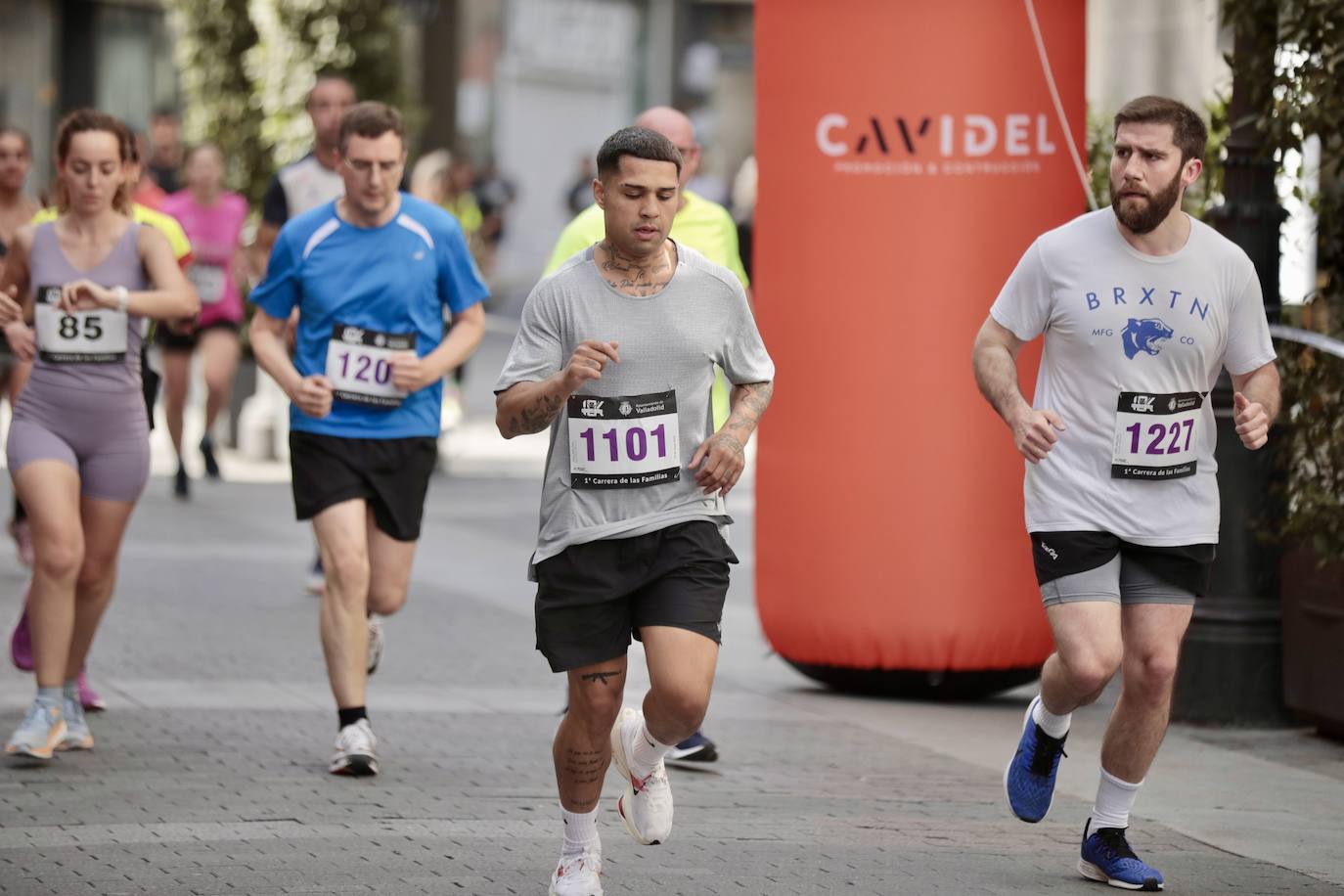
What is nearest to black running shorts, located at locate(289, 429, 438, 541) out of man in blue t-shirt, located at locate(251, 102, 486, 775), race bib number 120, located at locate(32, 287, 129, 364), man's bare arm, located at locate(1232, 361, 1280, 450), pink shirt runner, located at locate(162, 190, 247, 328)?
man in blue t-shirt, located at locate(251, 102, 486, 775)

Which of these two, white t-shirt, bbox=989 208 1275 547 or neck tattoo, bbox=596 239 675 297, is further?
white t-shirt, bbox=989 208 1275 547

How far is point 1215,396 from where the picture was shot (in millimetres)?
7844

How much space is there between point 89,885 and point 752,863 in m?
1.61

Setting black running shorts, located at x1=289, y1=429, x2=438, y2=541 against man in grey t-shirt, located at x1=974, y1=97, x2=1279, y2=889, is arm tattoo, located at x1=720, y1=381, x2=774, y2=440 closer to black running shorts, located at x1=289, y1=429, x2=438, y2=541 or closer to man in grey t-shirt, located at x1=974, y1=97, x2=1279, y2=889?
man in grey t-shirt, located at x1=974, y1=97, x2=1279, y2=889

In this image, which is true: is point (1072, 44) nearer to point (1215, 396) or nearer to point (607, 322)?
point (1215, 396)

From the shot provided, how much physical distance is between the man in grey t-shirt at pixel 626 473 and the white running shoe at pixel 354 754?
1.60 m

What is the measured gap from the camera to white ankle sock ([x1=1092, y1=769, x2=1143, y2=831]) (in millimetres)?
5656

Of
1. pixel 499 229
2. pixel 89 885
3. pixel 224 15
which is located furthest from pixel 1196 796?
pixel 499 229

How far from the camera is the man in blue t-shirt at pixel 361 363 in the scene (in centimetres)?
693

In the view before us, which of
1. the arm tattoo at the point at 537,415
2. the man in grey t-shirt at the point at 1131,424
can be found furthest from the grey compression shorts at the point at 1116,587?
the arm tattoo at the point at 537,415

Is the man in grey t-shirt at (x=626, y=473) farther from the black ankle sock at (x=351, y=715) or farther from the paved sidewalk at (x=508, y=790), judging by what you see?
the black ankle sock at (x=351, y=715)

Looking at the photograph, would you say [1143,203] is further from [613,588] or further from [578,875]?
[578,875]

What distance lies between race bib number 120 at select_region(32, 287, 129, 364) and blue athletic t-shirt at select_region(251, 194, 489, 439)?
0.45 meters

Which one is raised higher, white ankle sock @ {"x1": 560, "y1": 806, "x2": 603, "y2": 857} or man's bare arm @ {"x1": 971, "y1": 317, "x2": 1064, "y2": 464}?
man's bare arm @ {"x1": 971, "y1": 317, "x2": 1064, "y2": 464}
